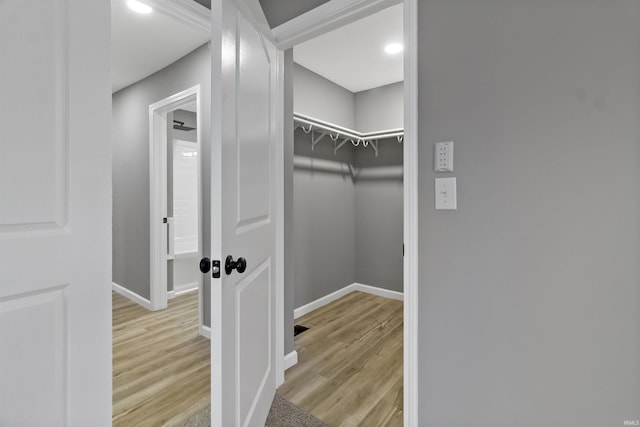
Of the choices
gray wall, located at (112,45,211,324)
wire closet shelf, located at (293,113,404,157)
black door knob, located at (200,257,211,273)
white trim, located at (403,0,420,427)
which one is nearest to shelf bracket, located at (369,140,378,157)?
wire closet shelf, located at (293,113,404,157)

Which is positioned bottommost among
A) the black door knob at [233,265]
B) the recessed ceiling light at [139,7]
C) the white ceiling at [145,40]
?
A: the black door knob at [233,265]

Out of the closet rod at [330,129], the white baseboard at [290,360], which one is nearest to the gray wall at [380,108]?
the closet rod at [330,129]

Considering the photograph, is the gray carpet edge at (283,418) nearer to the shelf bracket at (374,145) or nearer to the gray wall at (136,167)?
the gray wall at (136,167)

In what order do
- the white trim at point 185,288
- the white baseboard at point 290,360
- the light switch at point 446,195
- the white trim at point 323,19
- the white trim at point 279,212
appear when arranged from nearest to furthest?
the light switch at point 446,195 → the white trim at point 323,19 → the white trim at point 279,212 → the white baseboard at point 290,360 → the white trim at point 185,288

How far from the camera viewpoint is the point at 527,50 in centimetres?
104

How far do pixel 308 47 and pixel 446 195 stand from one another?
6.86ft

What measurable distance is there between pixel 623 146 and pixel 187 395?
2.32m

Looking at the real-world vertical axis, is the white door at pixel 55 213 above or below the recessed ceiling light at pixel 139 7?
below

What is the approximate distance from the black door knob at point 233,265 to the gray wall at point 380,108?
274 centimetres

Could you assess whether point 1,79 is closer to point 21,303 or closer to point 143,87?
point 21,303

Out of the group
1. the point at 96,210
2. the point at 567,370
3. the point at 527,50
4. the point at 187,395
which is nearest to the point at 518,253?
the point at 567,370

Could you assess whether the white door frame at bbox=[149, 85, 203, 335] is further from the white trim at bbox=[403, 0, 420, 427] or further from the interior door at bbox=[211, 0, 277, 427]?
the white trim at bbox=[403, 0, 420, 427]

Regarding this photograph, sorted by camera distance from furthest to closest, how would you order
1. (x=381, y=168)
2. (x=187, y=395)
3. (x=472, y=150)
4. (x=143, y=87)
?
(x=381, y=168) < (x=143, y=87) < (x=187, y=395) < (x=472, y=150)

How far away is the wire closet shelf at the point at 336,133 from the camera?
2.63 metres
